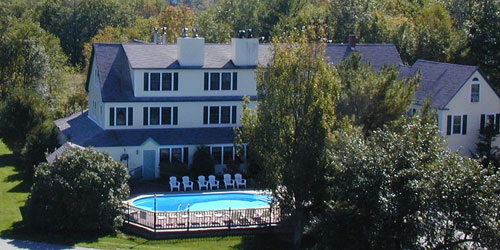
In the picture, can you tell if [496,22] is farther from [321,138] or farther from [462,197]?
[462,197]

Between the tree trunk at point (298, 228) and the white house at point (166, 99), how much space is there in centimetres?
1279

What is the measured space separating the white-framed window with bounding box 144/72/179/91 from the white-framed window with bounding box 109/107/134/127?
5.68 ft

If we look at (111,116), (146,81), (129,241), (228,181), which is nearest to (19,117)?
(111,116)

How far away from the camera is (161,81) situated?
44219 millimetres

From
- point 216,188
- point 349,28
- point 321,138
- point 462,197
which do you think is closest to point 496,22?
point 349,28

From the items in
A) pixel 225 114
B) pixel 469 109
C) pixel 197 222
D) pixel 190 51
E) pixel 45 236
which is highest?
pixel 190 51

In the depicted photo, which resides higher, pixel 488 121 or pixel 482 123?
pixel 488 121

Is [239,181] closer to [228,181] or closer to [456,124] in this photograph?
[228,181]

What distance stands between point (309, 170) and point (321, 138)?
1.43 meters

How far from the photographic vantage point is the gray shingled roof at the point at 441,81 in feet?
145

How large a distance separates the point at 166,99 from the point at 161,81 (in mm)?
1124

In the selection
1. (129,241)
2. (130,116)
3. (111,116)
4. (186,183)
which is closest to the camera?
(129,241)

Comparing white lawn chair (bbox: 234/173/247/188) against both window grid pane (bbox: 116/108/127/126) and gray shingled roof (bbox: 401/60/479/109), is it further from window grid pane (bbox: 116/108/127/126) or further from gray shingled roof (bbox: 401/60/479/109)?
gray shingled roof (bbox: 401/60/479/109)

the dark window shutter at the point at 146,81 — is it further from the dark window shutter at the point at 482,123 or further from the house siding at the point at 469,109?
the dark window shutter at the point at 482,123
